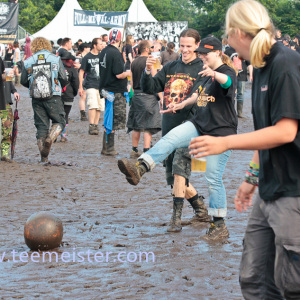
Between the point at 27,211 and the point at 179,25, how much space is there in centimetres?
2556

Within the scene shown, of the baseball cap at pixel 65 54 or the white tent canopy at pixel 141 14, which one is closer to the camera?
the baseball cap at pixel 65 54

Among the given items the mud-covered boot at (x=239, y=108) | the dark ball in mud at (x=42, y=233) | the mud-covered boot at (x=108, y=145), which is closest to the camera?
the dark ball in mud at (x=42, y=233)

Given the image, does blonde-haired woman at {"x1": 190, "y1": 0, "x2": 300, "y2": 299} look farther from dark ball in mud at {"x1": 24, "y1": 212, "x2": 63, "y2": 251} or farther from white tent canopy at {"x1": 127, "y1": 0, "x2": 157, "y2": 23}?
white tent canopy at {"x1": 127, "y1": 0, "x2": 157, "y2": 23}

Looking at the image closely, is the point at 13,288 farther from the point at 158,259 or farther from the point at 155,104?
the point at 155,104

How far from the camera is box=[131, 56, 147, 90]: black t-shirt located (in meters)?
11.4

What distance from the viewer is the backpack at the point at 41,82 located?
10508 millimetres

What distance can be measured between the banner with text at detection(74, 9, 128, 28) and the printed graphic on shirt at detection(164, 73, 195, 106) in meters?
36.6

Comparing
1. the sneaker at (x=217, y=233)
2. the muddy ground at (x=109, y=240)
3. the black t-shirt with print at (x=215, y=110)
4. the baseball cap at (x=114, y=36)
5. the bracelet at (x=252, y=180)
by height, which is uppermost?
the baseball cap at (x=114, y=36)

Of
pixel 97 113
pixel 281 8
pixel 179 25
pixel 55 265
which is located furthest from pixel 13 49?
pixel 281 8

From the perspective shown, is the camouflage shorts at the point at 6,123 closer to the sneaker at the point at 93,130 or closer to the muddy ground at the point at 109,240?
the muddy ground at the point at 109,240

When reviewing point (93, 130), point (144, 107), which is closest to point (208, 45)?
point (144, 107)

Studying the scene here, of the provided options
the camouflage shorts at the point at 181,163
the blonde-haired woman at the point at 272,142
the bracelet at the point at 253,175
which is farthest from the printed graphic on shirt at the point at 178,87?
the blonde-haired woman at the point at 272,142

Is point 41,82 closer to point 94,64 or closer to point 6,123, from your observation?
point 6,123

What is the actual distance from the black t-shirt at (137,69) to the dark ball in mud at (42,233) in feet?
19.5
